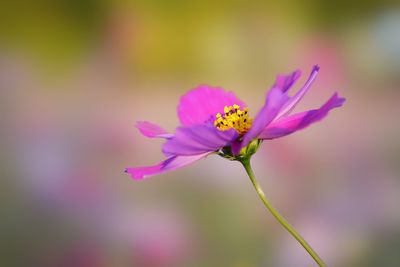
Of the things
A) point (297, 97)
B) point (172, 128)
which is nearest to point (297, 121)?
point (297, 97)

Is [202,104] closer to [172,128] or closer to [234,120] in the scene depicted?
[234,120]

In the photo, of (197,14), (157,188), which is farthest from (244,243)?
(197,14)

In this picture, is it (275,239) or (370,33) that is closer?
(275,239)

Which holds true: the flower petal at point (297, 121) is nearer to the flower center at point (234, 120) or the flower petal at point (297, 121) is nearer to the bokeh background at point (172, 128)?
the flower center at point (234, 120)

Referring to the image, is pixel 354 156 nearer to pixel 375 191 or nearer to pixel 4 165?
pixel 375 191

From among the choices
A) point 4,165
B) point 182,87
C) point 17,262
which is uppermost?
point 182,87

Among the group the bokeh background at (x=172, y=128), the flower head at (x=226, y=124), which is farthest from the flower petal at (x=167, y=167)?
the bokeh background at (x=172, y=128)
